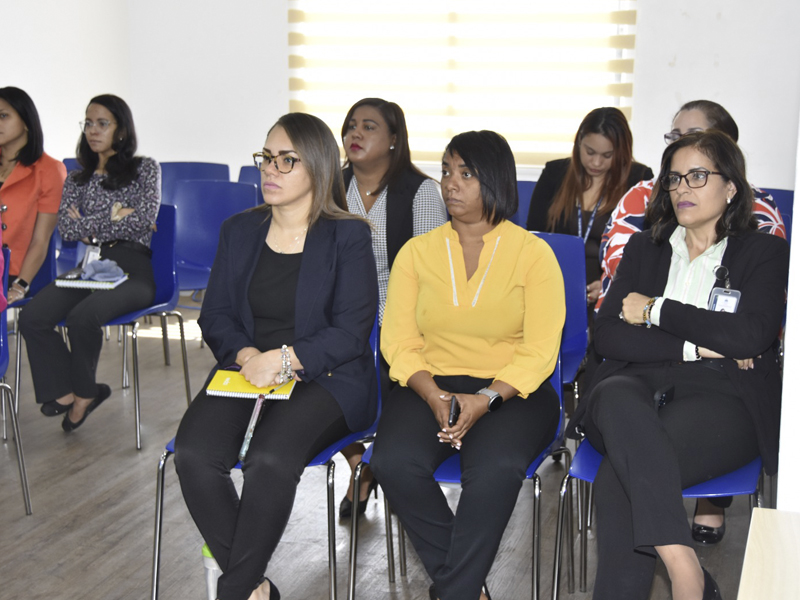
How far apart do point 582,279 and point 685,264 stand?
409 millimetres

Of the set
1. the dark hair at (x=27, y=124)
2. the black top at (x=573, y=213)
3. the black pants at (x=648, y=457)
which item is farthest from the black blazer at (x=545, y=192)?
the dark hair at (x=27, y=124)

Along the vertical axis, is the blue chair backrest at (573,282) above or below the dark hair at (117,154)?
below

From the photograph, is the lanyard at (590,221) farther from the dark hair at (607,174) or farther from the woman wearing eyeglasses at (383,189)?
the woman wearing eyeglasses at (383,189)

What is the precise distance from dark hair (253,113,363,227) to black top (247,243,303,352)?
0.15 metres

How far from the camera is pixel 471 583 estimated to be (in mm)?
2090

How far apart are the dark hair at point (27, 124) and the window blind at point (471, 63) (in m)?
3.15

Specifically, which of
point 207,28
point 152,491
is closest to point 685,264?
point 152,491

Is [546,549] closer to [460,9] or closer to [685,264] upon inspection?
[685,264]

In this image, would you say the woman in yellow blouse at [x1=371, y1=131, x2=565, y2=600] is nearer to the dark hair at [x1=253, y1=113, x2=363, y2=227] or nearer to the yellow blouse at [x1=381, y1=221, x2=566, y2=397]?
the yellow blouse at [x1=381, y1=221, x2=566, y2=397]

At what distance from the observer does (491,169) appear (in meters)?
2.46

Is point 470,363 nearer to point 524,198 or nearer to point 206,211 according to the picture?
point 524,198

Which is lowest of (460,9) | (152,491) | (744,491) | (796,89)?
(152,491)

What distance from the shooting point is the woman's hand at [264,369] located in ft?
7.62

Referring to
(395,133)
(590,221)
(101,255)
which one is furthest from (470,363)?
(101,255)
